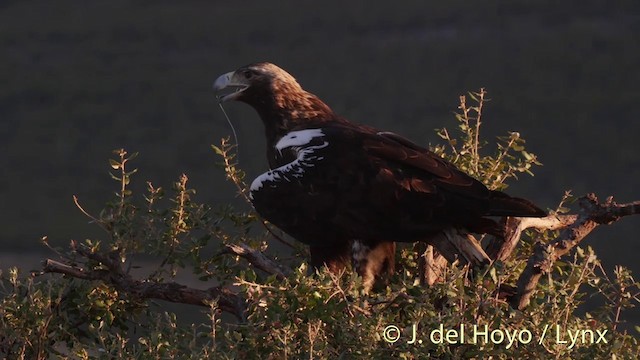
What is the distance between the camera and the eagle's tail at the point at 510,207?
632 cm

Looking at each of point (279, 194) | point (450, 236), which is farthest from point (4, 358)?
point (450, 236)

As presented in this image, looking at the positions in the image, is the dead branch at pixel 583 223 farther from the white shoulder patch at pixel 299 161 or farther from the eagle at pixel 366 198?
the white shoulder patch at pixel 299 161

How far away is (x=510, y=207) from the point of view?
6406 mm

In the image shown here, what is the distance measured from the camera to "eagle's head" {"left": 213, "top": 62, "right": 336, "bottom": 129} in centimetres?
735

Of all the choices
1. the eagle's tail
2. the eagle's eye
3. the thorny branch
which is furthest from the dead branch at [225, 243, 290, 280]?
the eagle's eye

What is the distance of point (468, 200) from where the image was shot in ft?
21.2

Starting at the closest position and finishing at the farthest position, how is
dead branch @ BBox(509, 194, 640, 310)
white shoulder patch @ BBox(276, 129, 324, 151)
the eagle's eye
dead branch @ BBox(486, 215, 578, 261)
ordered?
1. dead branch @ BBox(509, 194, 640, 310)
2. dead branch @ BBox(486, 215, 578, 261)
3. white shoulder patch @ BBox(276, 129, 324, 151)
4. the eagle's eye

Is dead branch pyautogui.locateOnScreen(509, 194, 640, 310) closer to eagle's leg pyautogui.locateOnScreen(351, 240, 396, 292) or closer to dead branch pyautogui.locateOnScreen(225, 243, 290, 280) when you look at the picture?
eagle's leg pyautogui.locateOnScreen(351, 240, 396, 292)

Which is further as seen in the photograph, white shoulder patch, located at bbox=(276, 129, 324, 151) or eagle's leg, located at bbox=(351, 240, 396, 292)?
white shoulder patch, located at bbox=(276, 129, 324, 151)

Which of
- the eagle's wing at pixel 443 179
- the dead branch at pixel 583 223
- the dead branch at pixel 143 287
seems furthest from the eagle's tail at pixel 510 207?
the dead branch at pixel 143 287

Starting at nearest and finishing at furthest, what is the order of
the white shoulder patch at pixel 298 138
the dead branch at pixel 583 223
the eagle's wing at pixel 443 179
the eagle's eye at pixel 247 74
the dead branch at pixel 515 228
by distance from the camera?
the dead branch at pixel 583 223
the eagle's wing at pixel 443 179
the dead branch at pixel 515 228
the white shoulder patch at pixel 298 138
the eagle's eye at pixel 247 74

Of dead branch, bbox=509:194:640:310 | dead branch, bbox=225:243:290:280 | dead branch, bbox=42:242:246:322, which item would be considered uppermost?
dead branch, bbox=509:194:640:310

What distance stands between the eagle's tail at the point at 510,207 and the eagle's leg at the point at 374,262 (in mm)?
571

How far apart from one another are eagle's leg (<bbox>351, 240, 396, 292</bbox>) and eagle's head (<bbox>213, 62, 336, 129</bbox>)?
34.5 inches
